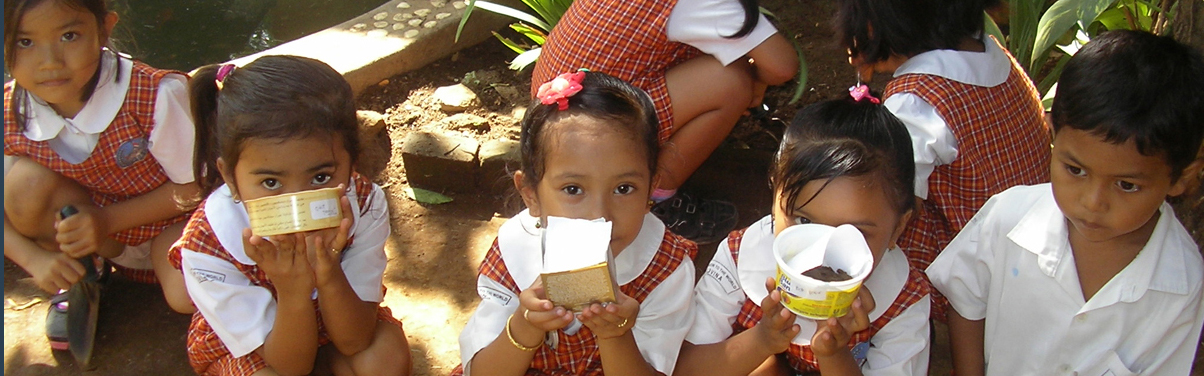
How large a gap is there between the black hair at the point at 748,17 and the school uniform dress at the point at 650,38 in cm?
2

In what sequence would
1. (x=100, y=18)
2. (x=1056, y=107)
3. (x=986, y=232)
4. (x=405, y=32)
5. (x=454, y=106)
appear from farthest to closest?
(x=405, y=32), (x=454, y=106), (x=100, y=18), (x=986, y=232), (x=1056, y=107)

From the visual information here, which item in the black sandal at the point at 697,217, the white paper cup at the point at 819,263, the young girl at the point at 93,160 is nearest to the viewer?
the white paper cup at the point at 819,263

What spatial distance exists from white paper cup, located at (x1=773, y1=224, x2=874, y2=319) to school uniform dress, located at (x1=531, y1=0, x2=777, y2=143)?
1017 millimetres

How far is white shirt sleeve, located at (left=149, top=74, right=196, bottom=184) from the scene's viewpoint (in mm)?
2457

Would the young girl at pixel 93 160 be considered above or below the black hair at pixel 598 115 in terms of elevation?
below

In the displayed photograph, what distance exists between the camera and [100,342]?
250 centimetres

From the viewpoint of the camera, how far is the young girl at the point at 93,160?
2.39 metres

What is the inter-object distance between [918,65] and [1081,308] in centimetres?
69

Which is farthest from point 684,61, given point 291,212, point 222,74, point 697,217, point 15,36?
point 15,36

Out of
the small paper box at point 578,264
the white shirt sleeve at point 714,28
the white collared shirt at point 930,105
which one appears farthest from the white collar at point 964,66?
the small paper box at point 578,264

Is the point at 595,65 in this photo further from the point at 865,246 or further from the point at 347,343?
the point at 865,246

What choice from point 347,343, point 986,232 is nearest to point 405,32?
point 347,343

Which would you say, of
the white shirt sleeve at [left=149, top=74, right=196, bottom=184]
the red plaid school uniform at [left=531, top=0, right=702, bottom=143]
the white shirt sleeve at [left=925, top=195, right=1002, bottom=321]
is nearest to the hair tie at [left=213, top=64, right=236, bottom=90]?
the white shirt sleeve at [left=149, top=74, right=196, bottom=184]

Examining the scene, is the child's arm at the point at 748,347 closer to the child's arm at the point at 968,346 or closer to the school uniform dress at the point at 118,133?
the child's arm at the point at 968,346
